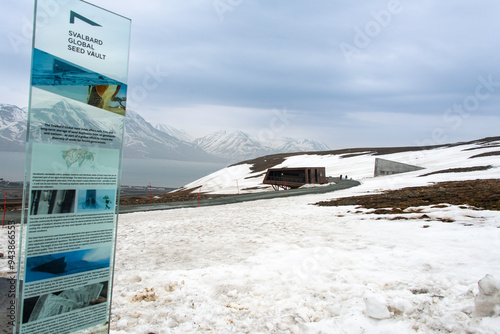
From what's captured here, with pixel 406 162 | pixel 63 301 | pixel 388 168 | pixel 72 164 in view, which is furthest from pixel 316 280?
pixel 406 162

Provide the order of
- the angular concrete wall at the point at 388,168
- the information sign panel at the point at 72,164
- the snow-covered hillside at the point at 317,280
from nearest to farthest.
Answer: the information sign panel at the point at 72,164, the snow-covered hillside at the point at 317,280, the angular concrete wall at the point at 388,168

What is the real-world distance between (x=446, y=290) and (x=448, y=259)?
1.89m

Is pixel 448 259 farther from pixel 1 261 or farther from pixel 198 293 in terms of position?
pixel 1 261

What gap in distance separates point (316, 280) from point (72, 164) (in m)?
4.73

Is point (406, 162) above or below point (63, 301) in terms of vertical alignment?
above

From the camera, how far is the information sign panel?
3400 mm

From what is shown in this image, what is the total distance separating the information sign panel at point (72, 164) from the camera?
11.2 ft

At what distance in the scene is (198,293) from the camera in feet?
17.8

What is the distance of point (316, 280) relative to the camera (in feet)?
18.9

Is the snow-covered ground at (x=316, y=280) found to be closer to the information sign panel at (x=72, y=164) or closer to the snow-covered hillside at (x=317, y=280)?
the snow-covered hillside at (x=317, y=280)

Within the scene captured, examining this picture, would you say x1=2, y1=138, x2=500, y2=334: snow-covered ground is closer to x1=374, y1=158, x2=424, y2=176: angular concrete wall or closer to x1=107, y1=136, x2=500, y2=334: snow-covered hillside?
x1=107, y1=136, x2=500, y2=334: snow-covered hillside

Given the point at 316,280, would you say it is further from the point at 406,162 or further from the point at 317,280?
the point at 406,162

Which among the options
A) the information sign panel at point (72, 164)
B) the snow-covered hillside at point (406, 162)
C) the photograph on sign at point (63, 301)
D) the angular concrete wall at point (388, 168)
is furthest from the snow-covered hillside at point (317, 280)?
the angular concrete wall at point (388, 168)

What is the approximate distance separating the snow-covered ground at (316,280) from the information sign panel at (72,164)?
110cm
